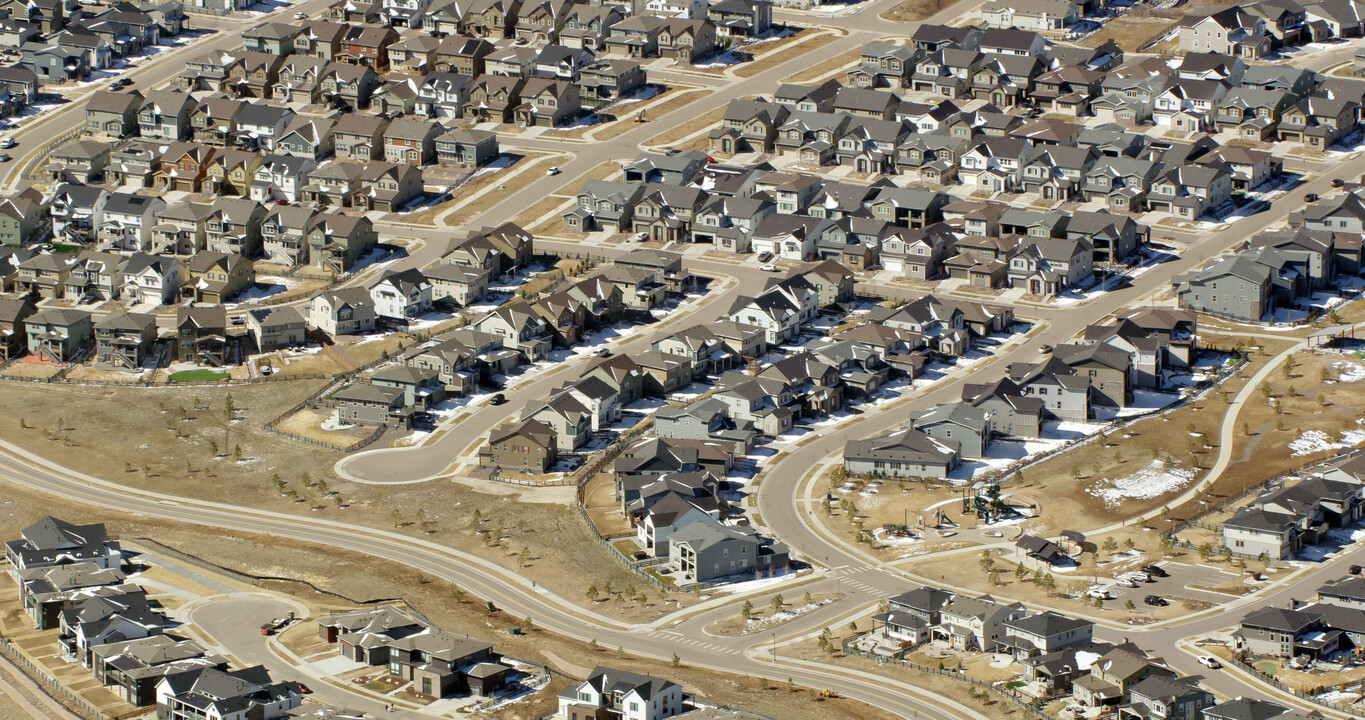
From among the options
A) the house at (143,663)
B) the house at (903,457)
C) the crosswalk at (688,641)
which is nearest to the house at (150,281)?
the house at (143,663)

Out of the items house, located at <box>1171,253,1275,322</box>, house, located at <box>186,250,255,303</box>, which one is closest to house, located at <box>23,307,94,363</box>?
house, located at <box>186,250,255,303</box>

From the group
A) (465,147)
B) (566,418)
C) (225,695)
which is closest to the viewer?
(225,695)

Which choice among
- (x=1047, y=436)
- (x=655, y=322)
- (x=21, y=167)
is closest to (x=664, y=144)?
(x=655, y=322)

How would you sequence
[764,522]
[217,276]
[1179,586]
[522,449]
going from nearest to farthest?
[1179,586], [764,522], [522,449], [217,276]

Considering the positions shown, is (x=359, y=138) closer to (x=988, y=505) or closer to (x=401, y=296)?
(x=401, y=296)

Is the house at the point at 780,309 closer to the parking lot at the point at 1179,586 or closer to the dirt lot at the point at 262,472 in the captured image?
the dirt lot at the point at 262,472

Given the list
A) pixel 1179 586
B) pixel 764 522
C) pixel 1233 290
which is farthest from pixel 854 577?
pixel 1233 290
